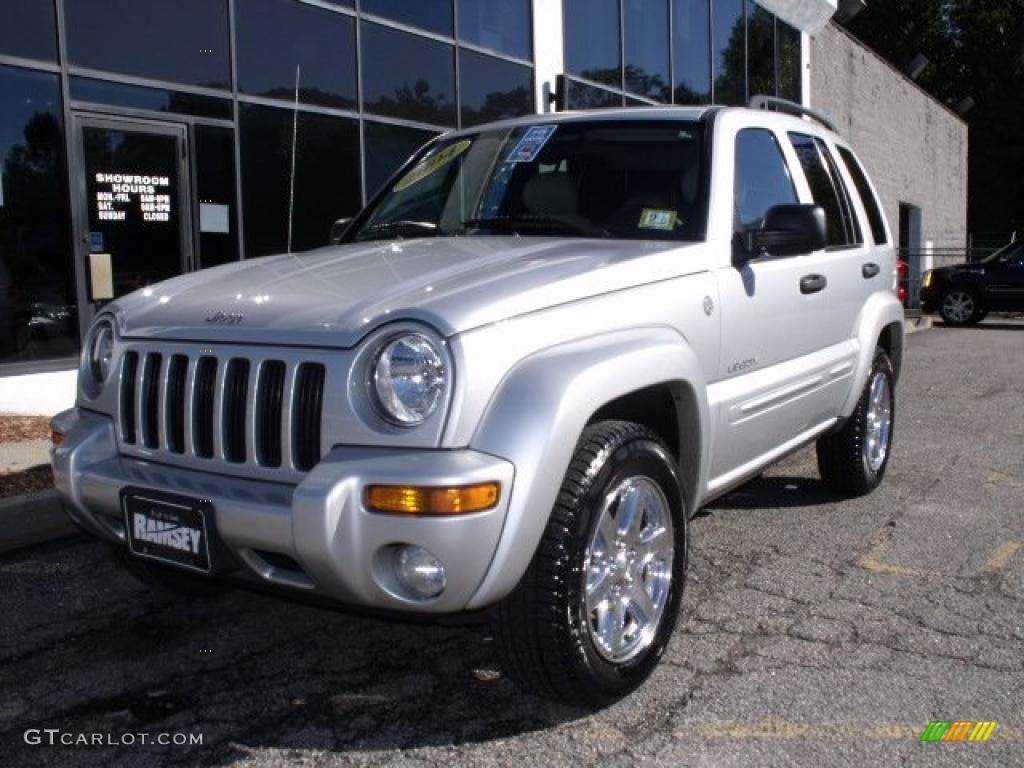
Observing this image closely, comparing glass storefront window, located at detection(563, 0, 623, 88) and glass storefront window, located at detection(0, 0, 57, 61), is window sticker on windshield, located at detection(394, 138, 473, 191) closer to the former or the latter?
glass storefront window, located at detection(0, 0, 57, 61)

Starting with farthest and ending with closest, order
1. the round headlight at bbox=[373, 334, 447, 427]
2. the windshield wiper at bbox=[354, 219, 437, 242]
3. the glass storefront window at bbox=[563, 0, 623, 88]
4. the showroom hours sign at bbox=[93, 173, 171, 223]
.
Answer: the glass storefront window at bbox=[563, 0, 623, 88] < the showroom hours sign at bbox=[93, 173, 171, 223] < the windshield wiper at bbox=[354, 219, 437, 242] < the round headlight at bbox=[373, 334, 447, 427]

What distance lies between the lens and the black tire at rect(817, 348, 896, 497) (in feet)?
17.9

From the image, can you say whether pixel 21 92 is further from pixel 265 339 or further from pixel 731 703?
pixel 731 703

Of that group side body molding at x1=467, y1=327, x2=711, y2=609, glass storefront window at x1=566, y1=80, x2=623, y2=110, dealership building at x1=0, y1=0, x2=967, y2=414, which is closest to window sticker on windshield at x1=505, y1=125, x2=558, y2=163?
dealership building at x1=0, y1=0, x2=967, y2=414

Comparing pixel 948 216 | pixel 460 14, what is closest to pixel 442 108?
pixel 460 14

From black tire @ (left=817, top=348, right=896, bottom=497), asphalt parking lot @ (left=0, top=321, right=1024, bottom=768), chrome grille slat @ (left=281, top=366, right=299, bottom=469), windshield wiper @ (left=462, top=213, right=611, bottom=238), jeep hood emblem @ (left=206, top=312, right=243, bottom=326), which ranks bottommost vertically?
asphalt parking lot @ (left=0, top=321, right=1024, bottom=768)

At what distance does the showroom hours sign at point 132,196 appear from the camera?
8789mm

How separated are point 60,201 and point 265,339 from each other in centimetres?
628

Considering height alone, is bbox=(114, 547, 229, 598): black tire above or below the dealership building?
below

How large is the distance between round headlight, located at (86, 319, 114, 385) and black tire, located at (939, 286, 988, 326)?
18.1m

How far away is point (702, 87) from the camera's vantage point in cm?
1861

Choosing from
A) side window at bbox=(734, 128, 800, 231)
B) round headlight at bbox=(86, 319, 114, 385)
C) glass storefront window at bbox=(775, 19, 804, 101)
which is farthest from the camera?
glass storefront window at bbox=(775, 19, 804, 101)

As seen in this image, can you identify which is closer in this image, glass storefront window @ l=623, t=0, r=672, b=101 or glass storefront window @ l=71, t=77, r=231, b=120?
glass storefront window @ l=71, t=77, r=231, b=120

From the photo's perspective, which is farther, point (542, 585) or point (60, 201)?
point (60, 201)
